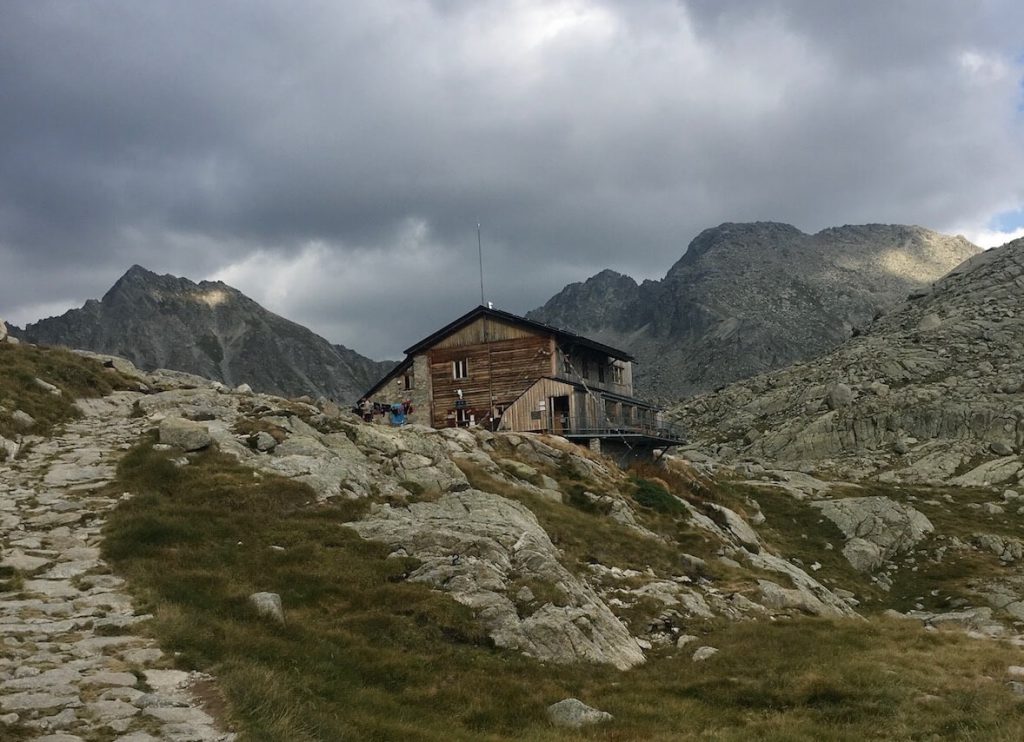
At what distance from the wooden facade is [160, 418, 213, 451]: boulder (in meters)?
26.6

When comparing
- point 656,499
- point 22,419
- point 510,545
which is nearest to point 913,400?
point 656,499

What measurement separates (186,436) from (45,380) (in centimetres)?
1250

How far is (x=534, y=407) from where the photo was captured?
51250mm

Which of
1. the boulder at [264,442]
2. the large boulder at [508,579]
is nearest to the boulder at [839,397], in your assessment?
the large boulder at [508,579]

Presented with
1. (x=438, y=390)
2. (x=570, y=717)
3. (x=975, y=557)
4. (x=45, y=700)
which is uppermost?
(x=438, y=390)

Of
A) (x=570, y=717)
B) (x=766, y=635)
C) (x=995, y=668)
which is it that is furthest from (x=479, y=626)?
(x=995, y=668)

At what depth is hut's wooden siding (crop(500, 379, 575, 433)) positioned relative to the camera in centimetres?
5075

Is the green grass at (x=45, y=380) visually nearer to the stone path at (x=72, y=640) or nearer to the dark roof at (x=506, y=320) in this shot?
the stone path at (x=72, y=640)

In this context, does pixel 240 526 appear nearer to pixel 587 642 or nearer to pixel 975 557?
pixel 587 642

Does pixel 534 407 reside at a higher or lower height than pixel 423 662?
higher

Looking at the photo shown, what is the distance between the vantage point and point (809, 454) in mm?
76188

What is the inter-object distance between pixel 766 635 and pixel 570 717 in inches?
375

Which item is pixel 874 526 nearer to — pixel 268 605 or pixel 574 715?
pixel 574 715

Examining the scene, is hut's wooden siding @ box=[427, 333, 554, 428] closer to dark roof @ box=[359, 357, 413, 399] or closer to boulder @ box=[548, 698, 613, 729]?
dark roof @ box=[359, 357, 413, 399]
